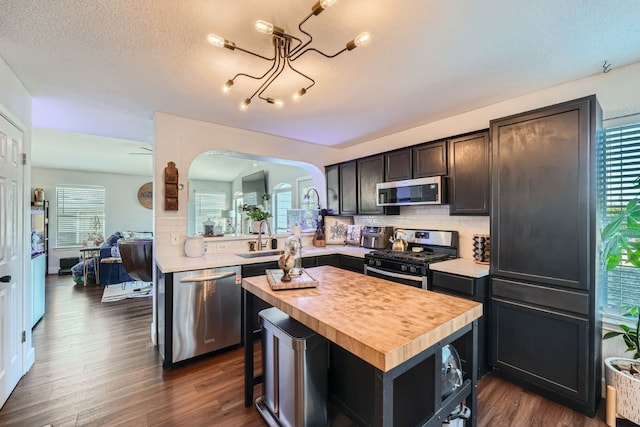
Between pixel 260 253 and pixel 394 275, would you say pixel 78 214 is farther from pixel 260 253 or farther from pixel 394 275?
pixel 394 275

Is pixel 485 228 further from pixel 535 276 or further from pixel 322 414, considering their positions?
pixel 322 414

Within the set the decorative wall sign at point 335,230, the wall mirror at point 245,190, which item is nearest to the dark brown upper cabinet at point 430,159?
the decorative wall sign at point 335,230

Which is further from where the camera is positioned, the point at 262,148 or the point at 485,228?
the point at 262,148

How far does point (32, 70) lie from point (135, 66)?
0.80m

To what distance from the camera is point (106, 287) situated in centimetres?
515

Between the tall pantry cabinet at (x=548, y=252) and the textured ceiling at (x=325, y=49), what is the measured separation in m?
0.44

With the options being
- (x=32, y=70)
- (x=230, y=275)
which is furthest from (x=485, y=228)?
(x=32, y=70)

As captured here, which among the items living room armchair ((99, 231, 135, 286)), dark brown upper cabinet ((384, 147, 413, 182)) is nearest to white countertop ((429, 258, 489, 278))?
dark brown upper cabinet ((384, 147, 413, 182))

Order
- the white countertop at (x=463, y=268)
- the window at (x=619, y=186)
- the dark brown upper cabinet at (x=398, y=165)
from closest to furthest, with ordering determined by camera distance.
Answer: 1. the window at (x=619, y=186)
2. the white countertop at (x=463, y=268)
3. the dark brown upper cabinet at (x=398, y=165)

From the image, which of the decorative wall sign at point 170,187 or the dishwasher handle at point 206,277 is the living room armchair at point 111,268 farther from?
the dishwasher handle at point 206,277

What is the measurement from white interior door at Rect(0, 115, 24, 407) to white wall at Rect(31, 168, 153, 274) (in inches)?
218

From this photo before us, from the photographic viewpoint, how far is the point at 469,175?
8.89 ft

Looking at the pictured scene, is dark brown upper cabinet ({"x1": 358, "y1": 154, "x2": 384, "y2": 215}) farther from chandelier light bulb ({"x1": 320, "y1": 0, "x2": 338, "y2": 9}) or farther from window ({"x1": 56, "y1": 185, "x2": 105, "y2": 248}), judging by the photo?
window ({"x1": 56, "y1": 185, "x2": 105, "y2": 248})

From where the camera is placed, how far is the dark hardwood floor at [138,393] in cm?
184
